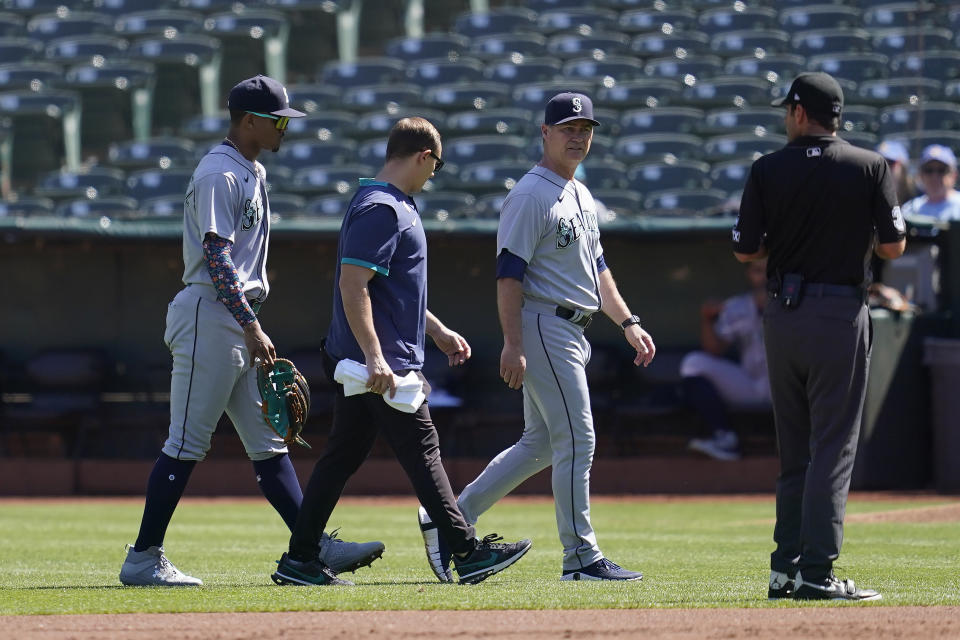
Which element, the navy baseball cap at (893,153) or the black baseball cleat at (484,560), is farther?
the navy baseball cap at (893,153)

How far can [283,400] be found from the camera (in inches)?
206

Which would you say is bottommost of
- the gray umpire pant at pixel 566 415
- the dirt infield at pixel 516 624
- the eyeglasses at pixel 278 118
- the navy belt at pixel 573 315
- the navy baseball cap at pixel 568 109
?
the dirt infield at pixel 516 624

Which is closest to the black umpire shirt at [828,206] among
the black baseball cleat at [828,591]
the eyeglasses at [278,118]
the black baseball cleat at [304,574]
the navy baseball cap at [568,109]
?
the navy baseball cap at [568,109]

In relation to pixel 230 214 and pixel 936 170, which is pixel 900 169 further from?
pixel 230 214

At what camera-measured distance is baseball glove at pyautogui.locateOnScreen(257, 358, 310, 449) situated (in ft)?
17.1

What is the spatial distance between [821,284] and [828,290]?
0.03 metres

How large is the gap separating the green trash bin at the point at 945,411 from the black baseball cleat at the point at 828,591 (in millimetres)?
5604

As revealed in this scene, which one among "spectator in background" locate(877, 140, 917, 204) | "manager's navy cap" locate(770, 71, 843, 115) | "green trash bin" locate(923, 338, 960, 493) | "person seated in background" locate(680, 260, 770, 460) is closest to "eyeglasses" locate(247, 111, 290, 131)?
"manager's navy cap" locate(770, 71, 843, 115)

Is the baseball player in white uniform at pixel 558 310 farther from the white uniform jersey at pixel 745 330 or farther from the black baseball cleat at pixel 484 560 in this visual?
the white uniform jersey at pixel 745 330

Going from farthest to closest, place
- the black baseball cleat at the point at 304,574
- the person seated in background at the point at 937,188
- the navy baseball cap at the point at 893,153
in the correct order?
the navy baseball cap at the point at 893,153 < the person seated in background at the point at 937,188 < the black baseball cleat at the point at 304,574

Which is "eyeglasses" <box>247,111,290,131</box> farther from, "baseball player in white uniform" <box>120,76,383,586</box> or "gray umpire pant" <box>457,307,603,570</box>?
"gray umpire pant" <box>457,307,603,570</box>

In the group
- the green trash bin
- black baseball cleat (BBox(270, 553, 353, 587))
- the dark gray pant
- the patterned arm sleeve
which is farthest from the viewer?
the green trash bin

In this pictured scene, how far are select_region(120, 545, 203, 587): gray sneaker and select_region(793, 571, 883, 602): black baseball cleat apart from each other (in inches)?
84.0

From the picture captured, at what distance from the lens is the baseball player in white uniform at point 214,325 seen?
5125 mm
